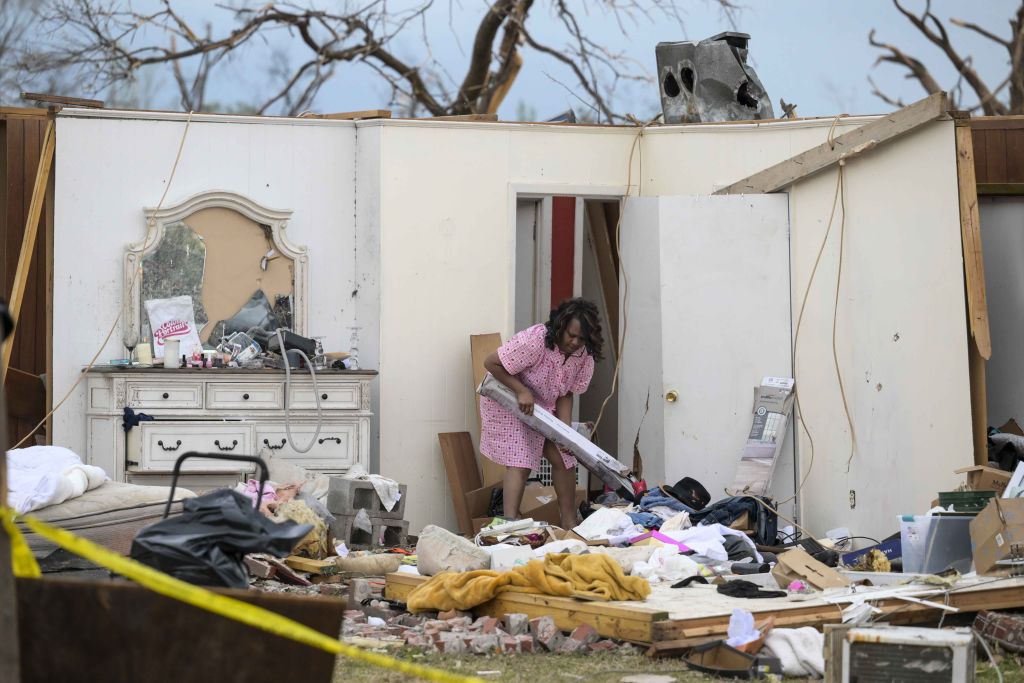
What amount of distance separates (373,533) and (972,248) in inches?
157

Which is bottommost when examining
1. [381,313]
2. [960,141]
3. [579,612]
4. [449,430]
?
[579,612]

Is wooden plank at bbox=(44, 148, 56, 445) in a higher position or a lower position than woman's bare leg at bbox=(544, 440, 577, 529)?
higher

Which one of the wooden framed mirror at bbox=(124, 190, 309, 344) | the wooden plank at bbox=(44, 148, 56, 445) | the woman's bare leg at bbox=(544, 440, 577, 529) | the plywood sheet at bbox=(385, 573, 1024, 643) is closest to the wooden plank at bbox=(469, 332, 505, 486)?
the woman's bare leg at bbox=(544, 440, 577, 529)

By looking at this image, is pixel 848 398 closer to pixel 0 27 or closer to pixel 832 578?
pixel 832 578

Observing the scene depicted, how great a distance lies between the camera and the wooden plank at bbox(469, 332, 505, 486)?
31.4 feet

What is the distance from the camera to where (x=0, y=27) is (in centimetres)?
1870

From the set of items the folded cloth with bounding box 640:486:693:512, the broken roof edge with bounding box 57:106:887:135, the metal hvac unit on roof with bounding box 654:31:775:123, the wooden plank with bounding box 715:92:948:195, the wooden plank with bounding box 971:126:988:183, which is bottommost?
the folded cloth with bounding box 640:486:693:512

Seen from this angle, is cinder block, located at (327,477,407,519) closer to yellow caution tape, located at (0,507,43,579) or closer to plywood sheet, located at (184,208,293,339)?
plywood sheet, located at (184,208,293,339)

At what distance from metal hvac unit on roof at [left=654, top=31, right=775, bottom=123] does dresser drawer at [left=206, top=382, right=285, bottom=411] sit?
3.69 metres

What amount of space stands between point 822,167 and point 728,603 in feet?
11.9

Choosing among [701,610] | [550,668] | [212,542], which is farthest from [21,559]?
[701,610]

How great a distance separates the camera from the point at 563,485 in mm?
8938

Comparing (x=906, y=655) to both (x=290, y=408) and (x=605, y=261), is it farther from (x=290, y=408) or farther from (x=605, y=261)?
(x=605, y=261)

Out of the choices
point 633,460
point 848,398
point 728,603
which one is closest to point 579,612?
point 728,603
